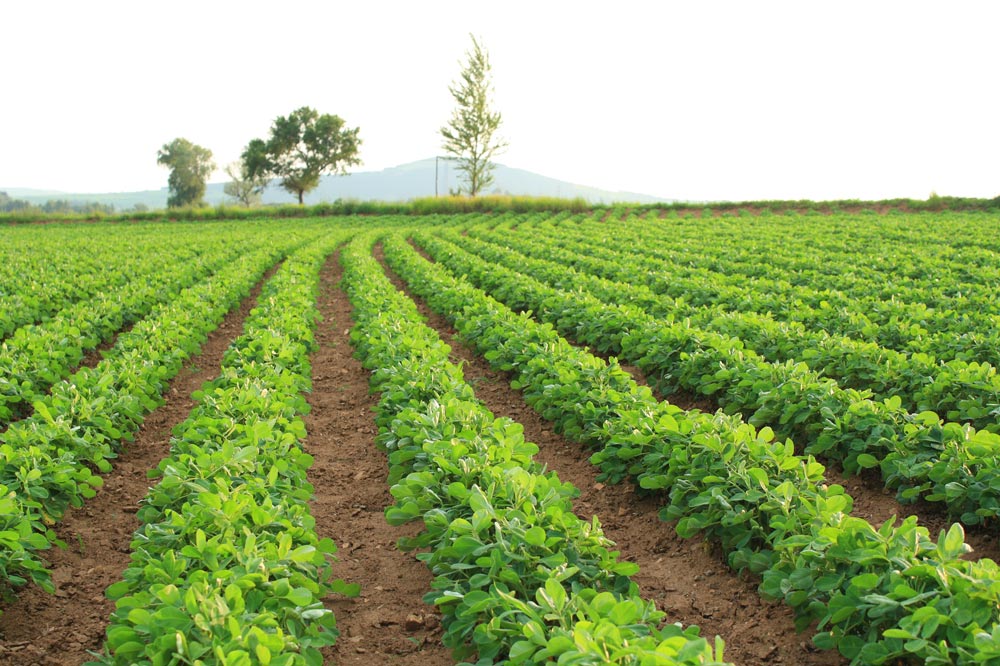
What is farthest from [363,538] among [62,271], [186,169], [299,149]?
[186,169]

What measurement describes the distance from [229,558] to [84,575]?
6.23 ft

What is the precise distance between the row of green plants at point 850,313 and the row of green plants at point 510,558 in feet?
18.7

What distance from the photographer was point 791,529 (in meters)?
3.50

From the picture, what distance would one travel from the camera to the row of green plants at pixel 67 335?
6879 mm

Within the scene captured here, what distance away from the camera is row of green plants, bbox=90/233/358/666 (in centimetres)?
258

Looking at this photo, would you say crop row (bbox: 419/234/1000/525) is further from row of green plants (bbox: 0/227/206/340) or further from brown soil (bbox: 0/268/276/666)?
row of green plants (bbox: 0/227/206/340)

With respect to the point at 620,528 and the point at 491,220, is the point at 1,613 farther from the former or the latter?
the point at 491,220

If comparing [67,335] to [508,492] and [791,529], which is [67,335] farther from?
[791,529]

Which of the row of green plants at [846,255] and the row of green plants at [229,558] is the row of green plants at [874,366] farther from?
the row of green plants at [229,558]

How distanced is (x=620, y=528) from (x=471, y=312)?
5.62 m

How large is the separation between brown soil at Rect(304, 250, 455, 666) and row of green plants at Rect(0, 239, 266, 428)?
9.10ft

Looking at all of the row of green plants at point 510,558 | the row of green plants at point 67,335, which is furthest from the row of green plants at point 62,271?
the row of green plants at point 510,558

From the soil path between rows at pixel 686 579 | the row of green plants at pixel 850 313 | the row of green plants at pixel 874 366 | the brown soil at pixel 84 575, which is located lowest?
the brown soil at pixel 84 575

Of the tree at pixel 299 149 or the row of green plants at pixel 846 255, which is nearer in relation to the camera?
the row of green plants at pixel 846 255
